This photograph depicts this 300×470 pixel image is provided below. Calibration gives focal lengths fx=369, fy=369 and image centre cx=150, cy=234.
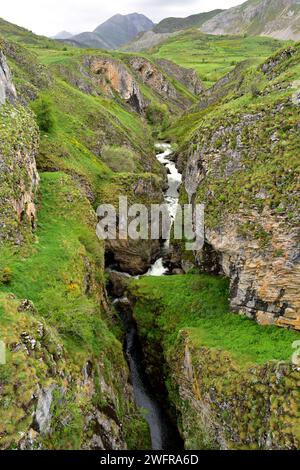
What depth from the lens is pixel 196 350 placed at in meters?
28.7

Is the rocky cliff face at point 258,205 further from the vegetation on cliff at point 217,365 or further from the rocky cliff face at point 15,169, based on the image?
the rocky cliff face at point 15,169

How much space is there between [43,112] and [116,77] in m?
62.6

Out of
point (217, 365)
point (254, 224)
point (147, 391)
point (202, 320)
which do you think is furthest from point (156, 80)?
point (217, 365)

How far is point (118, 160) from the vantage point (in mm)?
61188

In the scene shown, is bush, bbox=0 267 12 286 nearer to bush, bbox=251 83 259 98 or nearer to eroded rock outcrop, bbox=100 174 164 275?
eroded rock outcrop, bbox=100 174 164 275

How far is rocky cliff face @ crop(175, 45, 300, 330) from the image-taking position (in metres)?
29.1

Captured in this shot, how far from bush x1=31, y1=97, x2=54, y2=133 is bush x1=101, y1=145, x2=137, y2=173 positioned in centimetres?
1189

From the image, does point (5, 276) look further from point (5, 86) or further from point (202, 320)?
point (5, 86)

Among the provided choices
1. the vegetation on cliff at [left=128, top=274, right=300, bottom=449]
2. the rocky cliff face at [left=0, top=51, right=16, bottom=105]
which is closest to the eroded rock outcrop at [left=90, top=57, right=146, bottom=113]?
the rocky cliff face at [left=0, top=51, right=16, bottom=105]

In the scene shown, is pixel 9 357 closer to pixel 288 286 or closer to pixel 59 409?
pixel 59 409

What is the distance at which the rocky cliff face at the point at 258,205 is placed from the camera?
95.4 ft
